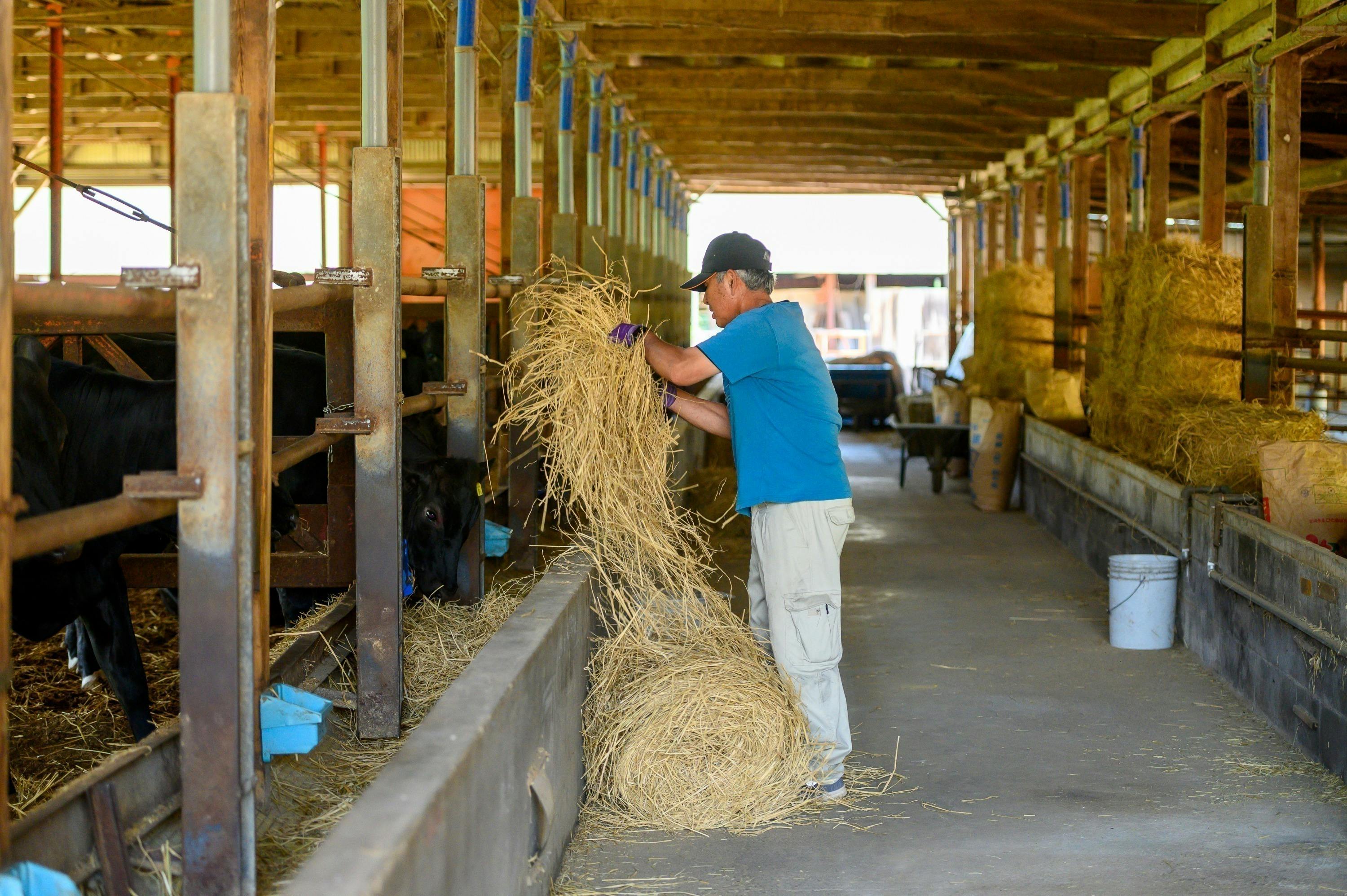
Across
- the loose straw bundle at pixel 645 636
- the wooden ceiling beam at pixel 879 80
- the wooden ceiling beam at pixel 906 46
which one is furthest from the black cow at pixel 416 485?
the wooden ceiling beam at pixel 879 80

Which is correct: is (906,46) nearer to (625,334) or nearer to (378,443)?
(625,334)

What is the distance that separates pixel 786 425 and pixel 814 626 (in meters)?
0.70

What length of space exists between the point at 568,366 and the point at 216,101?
6.34ft

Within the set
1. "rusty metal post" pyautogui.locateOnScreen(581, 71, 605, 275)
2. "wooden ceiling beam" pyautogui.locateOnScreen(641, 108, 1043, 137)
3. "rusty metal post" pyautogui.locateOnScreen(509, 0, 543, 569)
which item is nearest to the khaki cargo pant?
"rusty metal post" pyautogui.locateOnScreen(509, 0, 543, 569)

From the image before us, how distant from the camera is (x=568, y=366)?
4.30m

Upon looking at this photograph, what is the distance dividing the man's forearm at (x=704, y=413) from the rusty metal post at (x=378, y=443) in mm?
1001

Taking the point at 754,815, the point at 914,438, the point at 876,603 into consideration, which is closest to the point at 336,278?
the point at 754,815

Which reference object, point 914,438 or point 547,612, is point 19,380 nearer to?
point 547,612

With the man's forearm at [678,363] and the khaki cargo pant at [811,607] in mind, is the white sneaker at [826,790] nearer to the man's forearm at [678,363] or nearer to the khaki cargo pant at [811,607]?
the khaki cargo pant at [811,607]

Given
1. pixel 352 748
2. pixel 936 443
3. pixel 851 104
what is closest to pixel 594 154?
pixel 851 104

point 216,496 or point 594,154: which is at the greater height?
point 594,154

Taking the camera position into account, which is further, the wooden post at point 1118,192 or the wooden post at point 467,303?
the wooden post at point 1118,192

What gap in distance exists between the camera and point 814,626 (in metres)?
4.42

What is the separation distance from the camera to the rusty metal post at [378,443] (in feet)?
12.9
